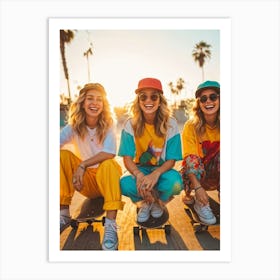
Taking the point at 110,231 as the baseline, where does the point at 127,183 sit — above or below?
above

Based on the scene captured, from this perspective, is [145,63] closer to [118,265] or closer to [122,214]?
[122,214]

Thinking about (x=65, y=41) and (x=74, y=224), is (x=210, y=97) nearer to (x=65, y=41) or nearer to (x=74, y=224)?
(x=65, y=41)

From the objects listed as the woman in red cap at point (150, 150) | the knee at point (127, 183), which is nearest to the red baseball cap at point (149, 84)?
the woman in red cap at point (150, 150)

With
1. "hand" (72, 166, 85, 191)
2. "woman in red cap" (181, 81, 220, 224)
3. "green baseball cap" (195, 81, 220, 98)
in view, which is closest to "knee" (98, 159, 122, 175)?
"hand" (72, 166, 85, 191)

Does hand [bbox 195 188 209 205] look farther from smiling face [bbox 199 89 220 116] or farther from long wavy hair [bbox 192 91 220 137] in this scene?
smiling face [bbox 199 89 220 116]

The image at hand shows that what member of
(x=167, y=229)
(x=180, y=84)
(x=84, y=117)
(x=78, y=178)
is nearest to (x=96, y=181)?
(x=78, y=178)

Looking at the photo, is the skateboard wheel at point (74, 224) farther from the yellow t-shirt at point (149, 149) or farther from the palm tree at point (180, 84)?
the palm tree at point (180, 84)

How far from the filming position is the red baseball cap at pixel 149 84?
3490 millimetres

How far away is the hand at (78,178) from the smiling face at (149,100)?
607 mm

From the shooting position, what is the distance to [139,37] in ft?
11.5

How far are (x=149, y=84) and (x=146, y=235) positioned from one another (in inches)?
41.8
